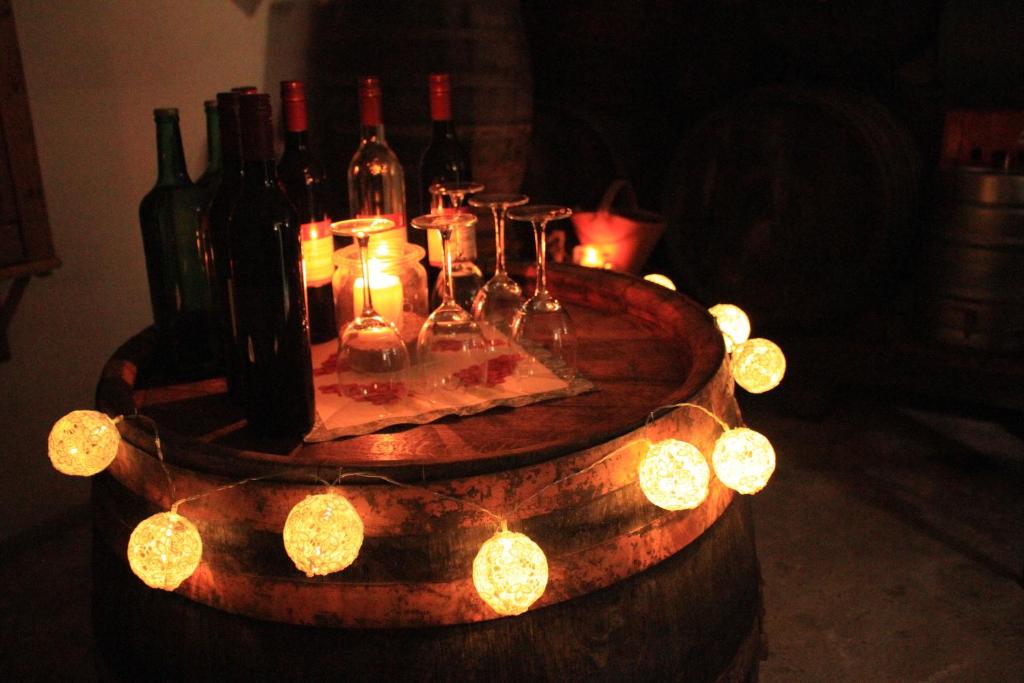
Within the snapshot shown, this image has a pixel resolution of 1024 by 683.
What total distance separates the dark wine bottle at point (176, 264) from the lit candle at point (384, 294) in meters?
0.21

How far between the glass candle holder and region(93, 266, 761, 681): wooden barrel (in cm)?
29

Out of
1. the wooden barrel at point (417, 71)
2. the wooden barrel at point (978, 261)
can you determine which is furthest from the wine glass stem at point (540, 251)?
the wooden barrel at point (978, 261)

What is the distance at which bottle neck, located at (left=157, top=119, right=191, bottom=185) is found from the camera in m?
1.31

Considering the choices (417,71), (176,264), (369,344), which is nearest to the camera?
(369,344)

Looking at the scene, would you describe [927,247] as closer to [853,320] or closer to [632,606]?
[853,320]

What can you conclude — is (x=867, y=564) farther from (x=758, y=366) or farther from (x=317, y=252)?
(x=317, y=252)

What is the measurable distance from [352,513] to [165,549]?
192mm

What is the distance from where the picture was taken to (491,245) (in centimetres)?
250

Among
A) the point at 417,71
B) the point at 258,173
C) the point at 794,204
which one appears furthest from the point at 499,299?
the point at 794,204

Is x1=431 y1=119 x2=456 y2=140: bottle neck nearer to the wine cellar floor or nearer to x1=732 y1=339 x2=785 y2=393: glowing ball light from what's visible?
x1=732 y1=339 x2=785 y2=393: glowing ball light

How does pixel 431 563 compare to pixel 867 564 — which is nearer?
pixel 431 563

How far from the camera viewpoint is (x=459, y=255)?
1365mm

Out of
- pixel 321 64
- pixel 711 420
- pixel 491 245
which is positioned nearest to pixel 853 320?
pixel 491 245

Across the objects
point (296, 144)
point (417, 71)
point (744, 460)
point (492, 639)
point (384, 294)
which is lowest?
point (492, 639)
